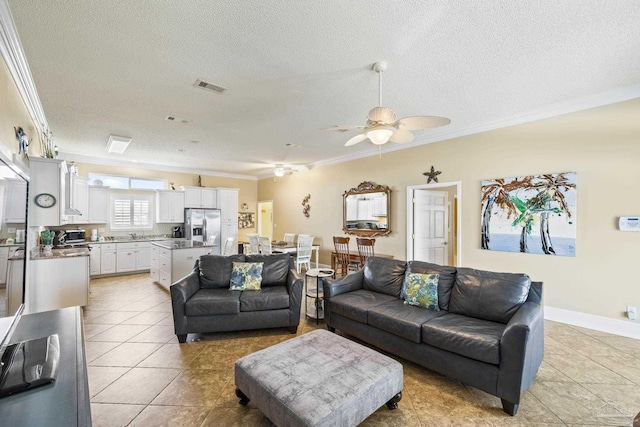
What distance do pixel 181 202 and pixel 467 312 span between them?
7237 millimetres

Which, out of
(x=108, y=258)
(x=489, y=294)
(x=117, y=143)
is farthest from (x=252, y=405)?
(x=108, y=258)

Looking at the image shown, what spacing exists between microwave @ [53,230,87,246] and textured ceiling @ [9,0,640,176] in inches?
99.3

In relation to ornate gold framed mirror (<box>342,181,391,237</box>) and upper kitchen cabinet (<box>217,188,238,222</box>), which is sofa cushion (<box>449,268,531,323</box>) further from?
upper kitchen cabinet (<box>217,188,238,222</box>)

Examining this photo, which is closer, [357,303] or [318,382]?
[318,382]

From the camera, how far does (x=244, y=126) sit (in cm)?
446

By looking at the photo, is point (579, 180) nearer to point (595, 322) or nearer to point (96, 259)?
point (595, 322)

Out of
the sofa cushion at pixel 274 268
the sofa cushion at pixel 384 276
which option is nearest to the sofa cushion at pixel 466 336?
the sofa cushion at pixel 384 276

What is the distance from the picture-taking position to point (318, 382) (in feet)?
5.68

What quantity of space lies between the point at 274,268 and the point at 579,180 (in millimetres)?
3983

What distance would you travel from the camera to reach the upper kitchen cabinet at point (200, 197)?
7.69 m

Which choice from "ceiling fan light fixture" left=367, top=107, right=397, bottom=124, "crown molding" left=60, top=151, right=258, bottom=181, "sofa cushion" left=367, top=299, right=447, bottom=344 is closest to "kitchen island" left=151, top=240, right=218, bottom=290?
"crown molding" left=60, top=151, right=258, bottom=181

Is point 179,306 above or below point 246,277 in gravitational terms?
below

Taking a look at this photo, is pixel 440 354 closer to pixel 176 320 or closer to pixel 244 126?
pixel 176 320

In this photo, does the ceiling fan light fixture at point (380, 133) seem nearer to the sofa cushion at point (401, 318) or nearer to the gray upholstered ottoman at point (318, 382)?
the sofa cushion at point (401, 318)
